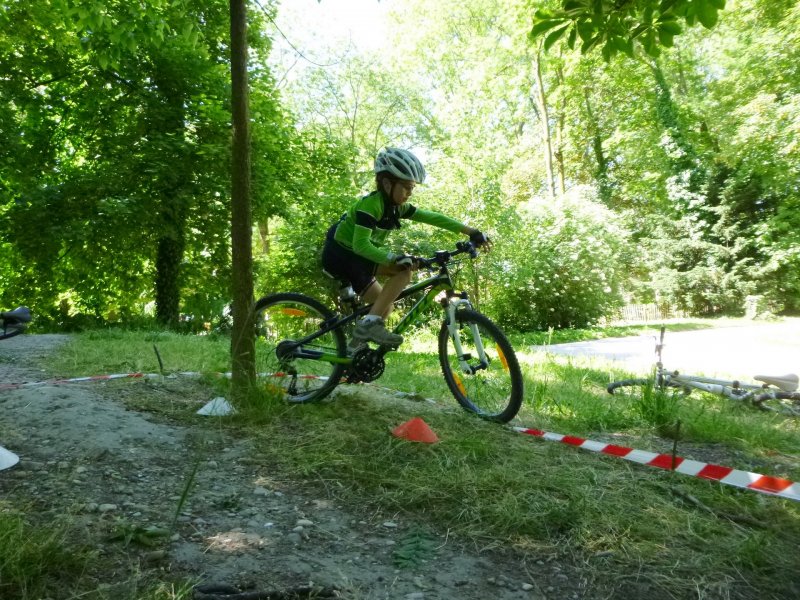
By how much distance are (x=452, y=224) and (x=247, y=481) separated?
249 cm

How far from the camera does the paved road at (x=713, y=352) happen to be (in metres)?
8.48

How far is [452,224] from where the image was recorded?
15.0ft

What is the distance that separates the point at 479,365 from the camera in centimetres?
437

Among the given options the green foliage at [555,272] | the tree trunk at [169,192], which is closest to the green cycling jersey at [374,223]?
the tree trunk at [169,192]

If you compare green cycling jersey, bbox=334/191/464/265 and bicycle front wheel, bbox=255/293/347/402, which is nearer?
green cycling jersey, bbox=334/191/464/265

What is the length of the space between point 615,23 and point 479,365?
7.77 ft

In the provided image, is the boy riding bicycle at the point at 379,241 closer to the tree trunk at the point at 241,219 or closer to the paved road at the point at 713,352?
the tree trunk at the point at 241,219

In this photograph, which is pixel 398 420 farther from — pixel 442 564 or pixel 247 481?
pixel 442 564

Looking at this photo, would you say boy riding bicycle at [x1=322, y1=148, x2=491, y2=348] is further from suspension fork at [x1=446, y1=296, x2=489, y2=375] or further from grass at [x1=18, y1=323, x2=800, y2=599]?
grass at [x1=18, y1=323, x2=800, y2=599]

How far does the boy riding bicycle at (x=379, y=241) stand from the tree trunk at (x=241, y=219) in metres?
0.63

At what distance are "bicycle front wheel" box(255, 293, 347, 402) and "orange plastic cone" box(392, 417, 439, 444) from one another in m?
0.96

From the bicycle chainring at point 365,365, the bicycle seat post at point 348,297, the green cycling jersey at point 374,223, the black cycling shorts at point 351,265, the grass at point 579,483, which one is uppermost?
the green cycling jersey at point 374,223

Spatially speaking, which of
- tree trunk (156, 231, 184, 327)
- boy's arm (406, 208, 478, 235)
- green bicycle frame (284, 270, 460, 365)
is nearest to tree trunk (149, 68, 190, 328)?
tree trunk (156, 231, 184, 327)

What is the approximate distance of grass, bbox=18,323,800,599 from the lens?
2.26 meters
